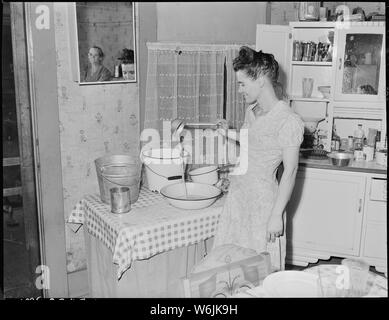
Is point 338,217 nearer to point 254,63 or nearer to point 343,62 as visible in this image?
point 343,62

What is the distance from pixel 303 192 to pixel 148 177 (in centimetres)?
106

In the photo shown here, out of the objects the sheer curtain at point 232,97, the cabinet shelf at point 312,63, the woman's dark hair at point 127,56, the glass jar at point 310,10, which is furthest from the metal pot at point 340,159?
the woman's dark hair at point 127,56

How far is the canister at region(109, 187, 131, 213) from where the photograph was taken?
2012 millimetres

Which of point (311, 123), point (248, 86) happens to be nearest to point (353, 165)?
point (311, 123)

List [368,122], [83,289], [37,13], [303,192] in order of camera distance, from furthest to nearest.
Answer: [368,122] < [303,192] < [83,289] < [37,13]

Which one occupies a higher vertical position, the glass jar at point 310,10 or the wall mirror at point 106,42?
the glass jar at point 310,10

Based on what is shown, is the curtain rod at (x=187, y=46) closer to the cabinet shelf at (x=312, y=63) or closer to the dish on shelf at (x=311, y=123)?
the cabinet shelf at (x=312, y=63)

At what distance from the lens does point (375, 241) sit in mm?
2785

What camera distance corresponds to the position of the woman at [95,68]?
2.37 meters

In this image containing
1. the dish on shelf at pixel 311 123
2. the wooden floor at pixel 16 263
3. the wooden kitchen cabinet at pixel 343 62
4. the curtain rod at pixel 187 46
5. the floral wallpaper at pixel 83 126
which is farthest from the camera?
the dish on shelf at pixel 311 123

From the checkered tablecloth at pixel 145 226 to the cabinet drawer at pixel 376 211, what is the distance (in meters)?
1.05

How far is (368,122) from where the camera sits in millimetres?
3109
